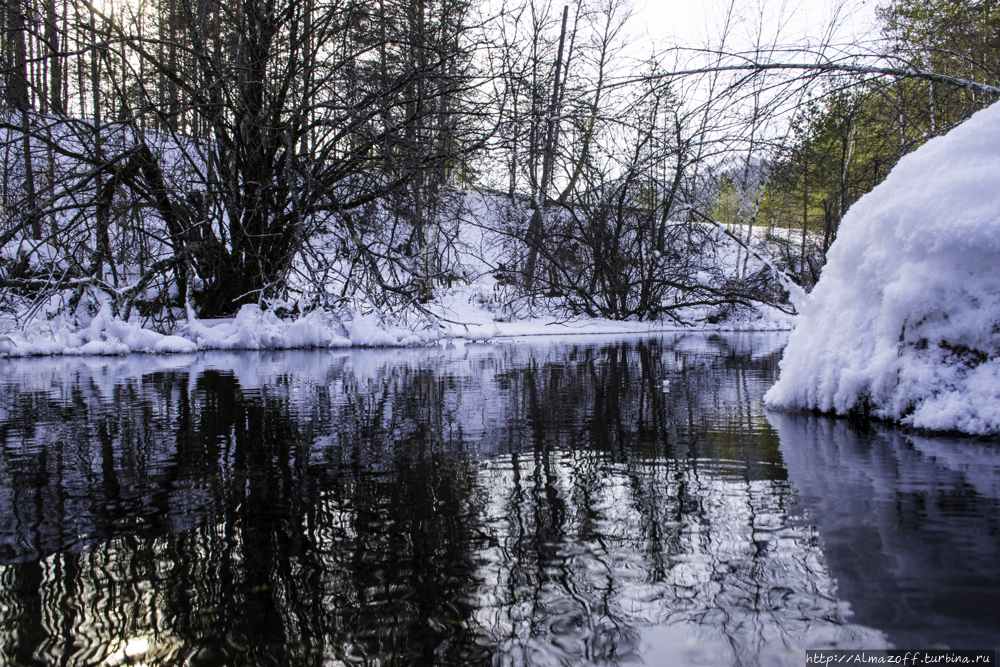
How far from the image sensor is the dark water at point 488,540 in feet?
3.85

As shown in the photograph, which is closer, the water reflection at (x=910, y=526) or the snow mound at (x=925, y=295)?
the water reflection at (x=910, y=526)

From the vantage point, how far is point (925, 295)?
2977mm

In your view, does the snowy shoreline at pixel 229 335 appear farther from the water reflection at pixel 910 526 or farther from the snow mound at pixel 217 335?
the water reflection at pixel 910 526

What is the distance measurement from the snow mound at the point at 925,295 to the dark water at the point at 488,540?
308 millimetres

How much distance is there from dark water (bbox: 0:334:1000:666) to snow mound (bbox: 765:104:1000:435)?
0.31 m

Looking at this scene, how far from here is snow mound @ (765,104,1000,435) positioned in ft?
9.37

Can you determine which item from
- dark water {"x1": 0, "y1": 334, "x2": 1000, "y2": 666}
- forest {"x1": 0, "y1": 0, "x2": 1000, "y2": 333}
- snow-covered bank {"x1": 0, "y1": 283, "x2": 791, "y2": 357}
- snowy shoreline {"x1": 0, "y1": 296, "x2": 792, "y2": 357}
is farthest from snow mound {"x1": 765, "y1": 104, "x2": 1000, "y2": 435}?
snowy shoreline {"x1": 0, "y1": 296, "x2": 792, "y2": 357}

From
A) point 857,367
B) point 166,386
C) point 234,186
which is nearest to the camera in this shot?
point 857,367

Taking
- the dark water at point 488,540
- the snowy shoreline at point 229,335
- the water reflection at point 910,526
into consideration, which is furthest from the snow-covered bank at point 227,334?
the water reflection at point 910,526

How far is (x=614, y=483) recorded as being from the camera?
2139mm

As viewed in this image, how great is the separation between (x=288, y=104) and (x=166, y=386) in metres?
6.24

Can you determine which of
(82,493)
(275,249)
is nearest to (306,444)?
(82,493)

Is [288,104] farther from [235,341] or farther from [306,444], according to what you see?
[306,444]

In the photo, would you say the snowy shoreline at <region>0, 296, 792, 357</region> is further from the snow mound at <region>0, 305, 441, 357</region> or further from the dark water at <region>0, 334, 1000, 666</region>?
the dark water at <region>0, 334, 1000, 666</region>
